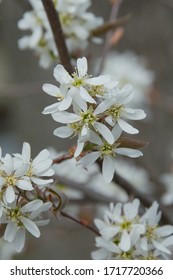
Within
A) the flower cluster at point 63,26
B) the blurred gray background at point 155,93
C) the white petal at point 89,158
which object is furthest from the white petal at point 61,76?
the blurred gray background at point 155,93

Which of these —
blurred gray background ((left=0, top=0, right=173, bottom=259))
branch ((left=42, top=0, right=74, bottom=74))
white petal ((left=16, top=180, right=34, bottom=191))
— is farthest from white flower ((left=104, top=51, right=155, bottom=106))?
Result: white petal ((left=16, top=180, right=34, bottom=191))

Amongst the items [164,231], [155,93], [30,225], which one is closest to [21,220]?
[30,225]

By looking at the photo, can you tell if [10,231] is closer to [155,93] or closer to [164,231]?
[164,231]

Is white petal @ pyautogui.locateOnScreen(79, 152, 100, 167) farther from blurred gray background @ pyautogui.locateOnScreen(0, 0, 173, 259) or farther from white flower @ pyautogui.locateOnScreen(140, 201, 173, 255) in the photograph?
blurred gray background @ pyautogui.locateOnScreen(0, 0, 173, 259)

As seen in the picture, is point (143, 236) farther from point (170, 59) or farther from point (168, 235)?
point (170, 59)

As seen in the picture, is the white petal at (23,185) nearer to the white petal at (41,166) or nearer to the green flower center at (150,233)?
the white petal at (41,166)
